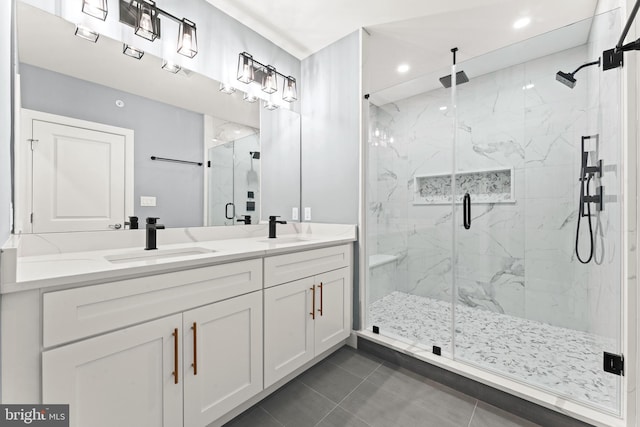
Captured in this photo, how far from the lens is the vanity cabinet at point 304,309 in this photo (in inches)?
56.7

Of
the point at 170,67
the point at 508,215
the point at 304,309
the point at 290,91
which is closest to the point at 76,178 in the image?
the point at 170,67

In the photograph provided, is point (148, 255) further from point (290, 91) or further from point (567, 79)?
point (567, 79)

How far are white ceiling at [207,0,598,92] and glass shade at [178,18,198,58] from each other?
369 millimetres

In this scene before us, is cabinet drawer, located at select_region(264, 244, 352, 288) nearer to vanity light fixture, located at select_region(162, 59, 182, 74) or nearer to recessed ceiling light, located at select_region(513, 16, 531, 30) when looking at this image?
vanity light fixture, located at select_region(162, 59, 182, 74)

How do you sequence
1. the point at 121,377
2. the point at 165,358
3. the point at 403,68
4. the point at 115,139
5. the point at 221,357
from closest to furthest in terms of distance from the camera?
1. the point at 121,377
2. the point at 165,358
3. the point at 221,357
4. the point at 115,139
5. the point at 403,68

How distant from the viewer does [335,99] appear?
7.52 feet

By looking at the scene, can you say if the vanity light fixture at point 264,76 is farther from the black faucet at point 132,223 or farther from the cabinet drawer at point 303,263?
the cabinet drawer at point 303,263

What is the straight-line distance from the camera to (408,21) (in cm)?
201

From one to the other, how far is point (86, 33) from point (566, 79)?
3.04 meters

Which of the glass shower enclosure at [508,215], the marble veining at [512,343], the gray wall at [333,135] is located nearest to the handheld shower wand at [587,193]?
the glass shower enclosure at [508,215]

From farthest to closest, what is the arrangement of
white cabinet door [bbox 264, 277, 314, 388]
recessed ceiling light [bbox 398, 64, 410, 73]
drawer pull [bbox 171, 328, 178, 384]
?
recessed ceiling light [bbox 398, 64, 410, 73] < white cabinet door [bbox 264, 277, 314, 388] < drawer pull [bbox 171, 328, 178, 384]

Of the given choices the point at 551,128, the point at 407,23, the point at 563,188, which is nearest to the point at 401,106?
the point at 407,23

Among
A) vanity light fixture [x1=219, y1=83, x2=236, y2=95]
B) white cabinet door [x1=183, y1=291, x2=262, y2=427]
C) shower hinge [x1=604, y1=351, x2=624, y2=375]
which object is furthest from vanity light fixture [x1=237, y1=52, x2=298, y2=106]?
shower hinge [x1=604, y1=351, x2=624, y2=375]

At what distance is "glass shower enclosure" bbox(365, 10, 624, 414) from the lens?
1.58m
